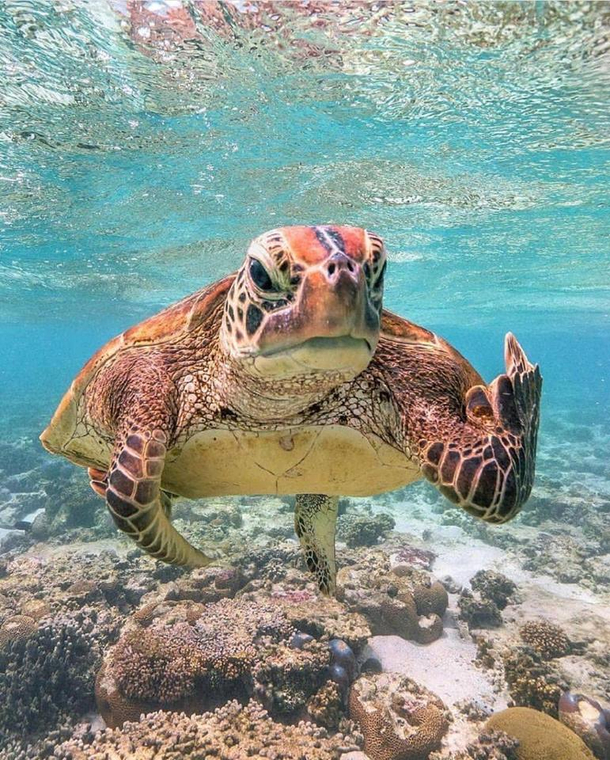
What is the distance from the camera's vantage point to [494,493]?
2260 millimetres

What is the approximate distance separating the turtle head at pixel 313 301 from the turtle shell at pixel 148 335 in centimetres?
100

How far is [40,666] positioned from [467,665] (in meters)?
5.24

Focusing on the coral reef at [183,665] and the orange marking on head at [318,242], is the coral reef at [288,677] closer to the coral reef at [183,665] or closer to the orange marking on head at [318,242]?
the coral reef at [183,665]

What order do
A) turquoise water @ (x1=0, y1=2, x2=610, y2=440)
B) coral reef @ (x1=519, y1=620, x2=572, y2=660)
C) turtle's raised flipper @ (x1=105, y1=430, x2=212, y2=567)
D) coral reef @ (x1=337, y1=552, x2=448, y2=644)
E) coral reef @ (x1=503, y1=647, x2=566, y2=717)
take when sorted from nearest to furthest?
turtle's raised flipper @ (x1=105, y1=430, x2=212, y2=567), coral reef @ (x1=503, y1=647, x2=566, y2=717), coral reef @ (x1=519, y1=620, x2=572, y2=660), coral reef @ (x1=337, y1=552, x2=448, y2=644), turquoise water @ (x1=0, y1=2, x2=610, y2=440)

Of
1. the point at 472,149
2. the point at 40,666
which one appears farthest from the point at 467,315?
the point at 40,666

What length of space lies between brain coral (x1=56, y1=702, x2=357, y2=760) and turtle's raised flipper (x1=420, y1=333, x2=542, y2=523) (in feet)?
11.5

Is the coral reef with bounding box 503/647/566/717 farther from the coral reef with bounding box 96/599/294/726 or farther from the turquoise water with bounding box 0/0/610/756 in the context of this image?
A: the turquoise water with bounding box 0/0/610/756

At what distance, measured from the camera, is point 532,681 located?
17.7 feet

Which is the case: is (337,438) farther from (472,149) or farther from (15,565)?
(472,149)

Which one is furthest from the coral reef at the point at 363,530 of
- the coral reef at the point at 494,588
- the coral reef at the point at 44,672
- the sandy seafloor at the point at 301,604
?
the coral reef at the point at 44,672

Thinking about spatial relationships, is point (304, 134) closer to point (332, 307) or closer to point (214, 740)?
point (332, 307)

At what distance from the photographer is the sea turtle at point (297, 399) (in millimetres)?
1848

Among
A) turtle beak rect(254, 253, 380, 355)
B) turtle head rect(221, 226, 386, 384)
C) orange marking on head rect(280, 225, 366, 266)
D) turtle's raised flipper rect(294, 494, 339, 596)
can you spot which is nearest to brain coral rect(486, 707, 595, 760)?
turtle's raised flipper rect(294, 494, 339, 596)

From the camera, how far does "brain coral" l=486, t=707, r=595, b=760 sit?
4477mm
